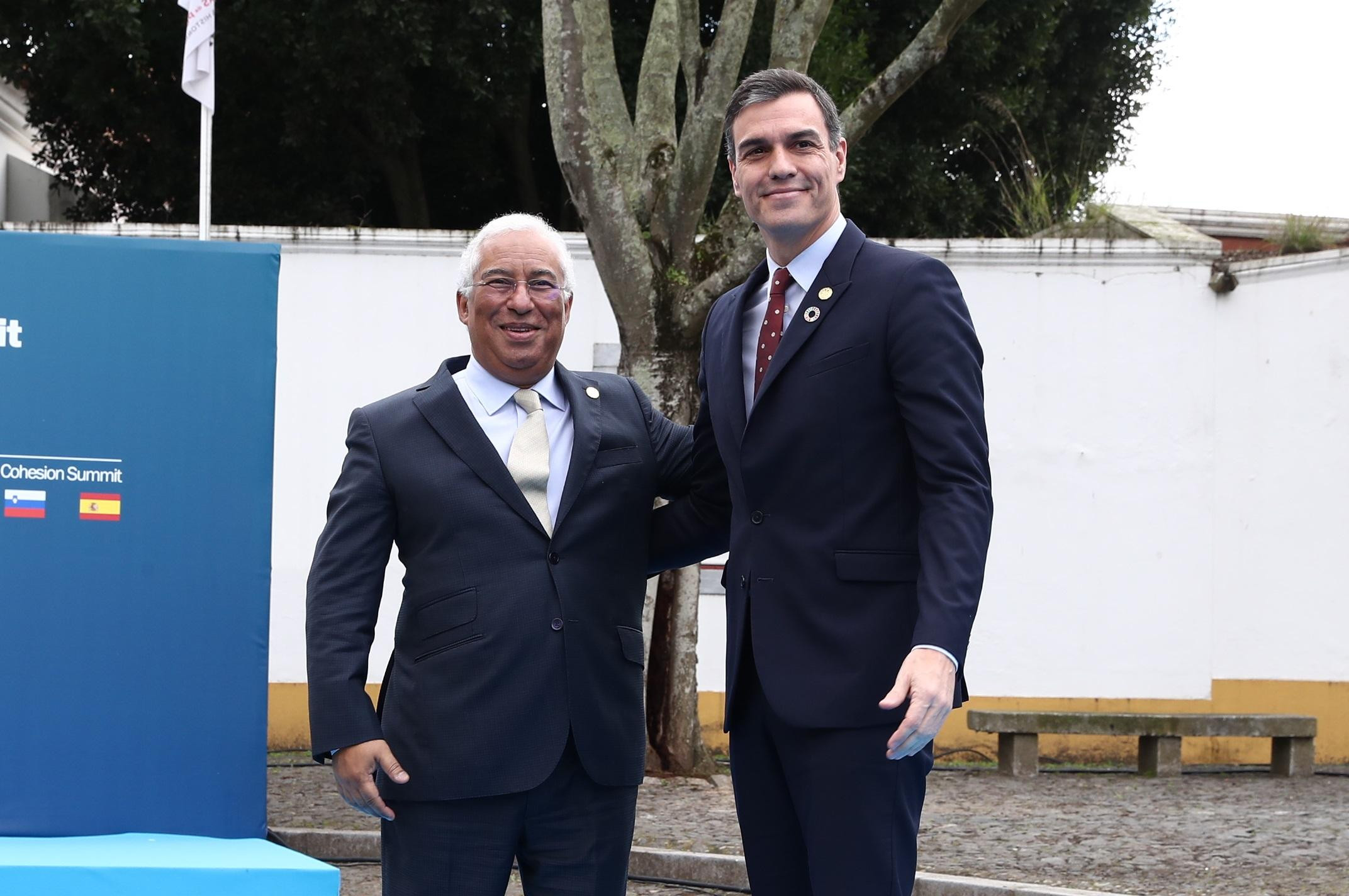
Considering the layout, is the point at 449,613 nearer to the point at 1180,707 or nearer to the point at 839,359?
the point at 839,359

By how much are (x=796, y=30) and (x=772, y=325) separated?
506 cm

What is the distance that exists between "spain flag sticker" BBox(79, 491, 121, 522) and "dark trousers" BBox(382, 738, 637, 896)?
1.56 m

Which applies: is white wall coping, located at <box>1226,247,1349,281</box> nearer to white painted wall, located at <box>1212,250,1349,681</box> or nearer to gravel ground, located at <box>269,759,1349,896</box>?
white painted wall, located at <box>1212,250,1349,681</box>

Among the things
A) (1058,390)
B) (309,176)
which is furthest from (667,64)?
(309,176)

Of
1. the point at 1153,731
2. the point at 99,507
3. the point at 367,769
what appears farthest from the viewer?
the point at 1153,731

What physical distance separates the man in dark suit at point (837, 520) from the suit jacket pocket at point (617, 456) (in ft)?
1.13

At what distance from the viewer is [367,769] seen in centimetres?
293

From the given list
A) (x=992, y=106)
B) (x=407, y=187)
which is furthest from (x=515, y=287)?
(x=992, y=106)

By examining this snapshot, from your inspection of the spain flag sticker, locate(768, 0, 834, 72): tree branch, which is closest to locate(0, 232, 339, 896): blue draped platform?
the spain flag sticker

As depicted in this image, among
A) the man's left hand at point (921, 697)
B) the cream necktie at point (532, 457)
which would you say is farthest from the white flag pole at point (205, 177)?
the man's left hand at point (921, 697)

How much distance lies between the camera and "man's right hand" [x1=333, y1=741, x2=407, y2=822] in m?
2.93

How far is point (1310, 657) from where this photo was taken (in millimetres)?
9438

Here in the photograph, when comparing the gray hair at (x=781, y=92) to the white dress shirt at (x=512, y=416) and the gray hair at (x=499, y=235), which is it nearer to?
the gray hair at (x=499, y=235)

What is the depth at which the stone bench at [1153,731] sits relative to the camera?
8.87 meters
